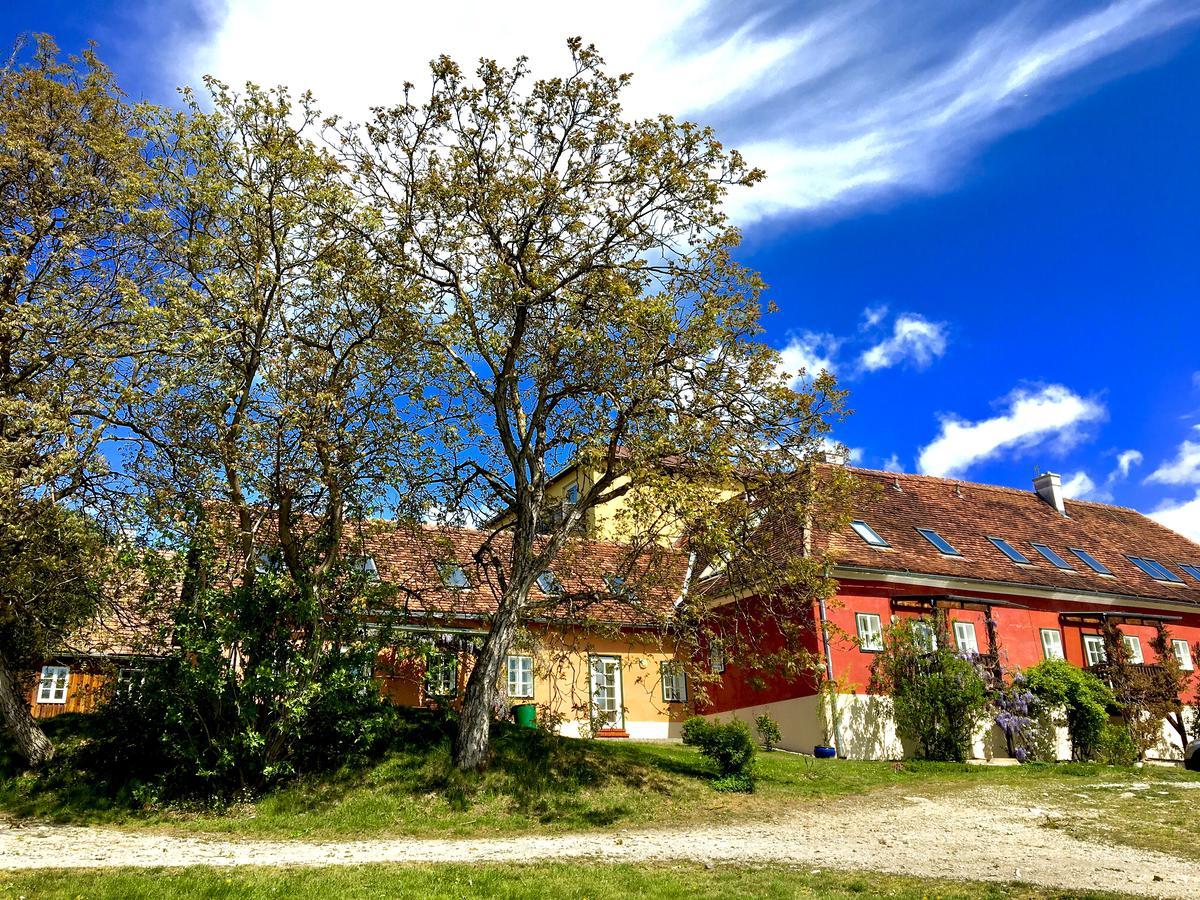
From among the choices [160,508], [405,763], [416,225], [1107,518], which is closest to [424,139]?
[416,225]

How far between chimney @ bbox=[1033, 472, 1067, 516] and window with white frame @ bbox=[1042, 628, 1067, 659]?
9398mm

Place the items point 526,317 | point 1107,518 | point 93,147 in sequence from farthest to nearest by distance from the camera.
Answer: point 1107,518 → point 526,317 → point 93,147

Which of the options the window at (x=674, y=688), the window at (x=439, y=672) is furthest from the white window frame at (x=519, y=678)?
the window at (x=439, y=672)

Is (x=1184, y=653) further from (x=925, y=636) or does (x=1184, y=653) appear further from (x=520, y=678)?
(x=520, y=678)

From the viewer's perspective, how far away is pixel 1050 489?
3575 centimetres

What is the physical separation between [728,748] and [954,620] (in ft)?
36.7

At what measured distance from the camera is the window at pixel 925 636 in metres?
23.2

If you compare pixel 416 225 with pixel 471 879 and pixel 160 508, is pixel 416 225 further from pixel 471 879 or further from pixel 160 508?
pixel 471 879

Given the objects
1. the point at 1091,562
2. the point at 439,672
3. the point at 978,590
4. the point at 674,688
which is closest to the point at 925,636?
the point at 978,590

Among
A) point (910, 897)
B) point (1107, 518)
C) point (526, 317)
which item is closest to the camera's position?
point (910, 897)

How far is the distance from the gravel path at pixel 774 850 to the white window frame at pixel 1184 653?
63.2 ft

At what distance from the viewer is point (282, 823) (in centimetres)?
1362

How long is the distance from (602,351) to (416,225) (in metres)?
4.29

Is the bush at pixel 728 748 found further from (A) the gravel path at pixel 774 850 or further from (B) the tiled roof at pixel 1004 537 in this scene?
(B) the tiled roof at pixel 1004 537
